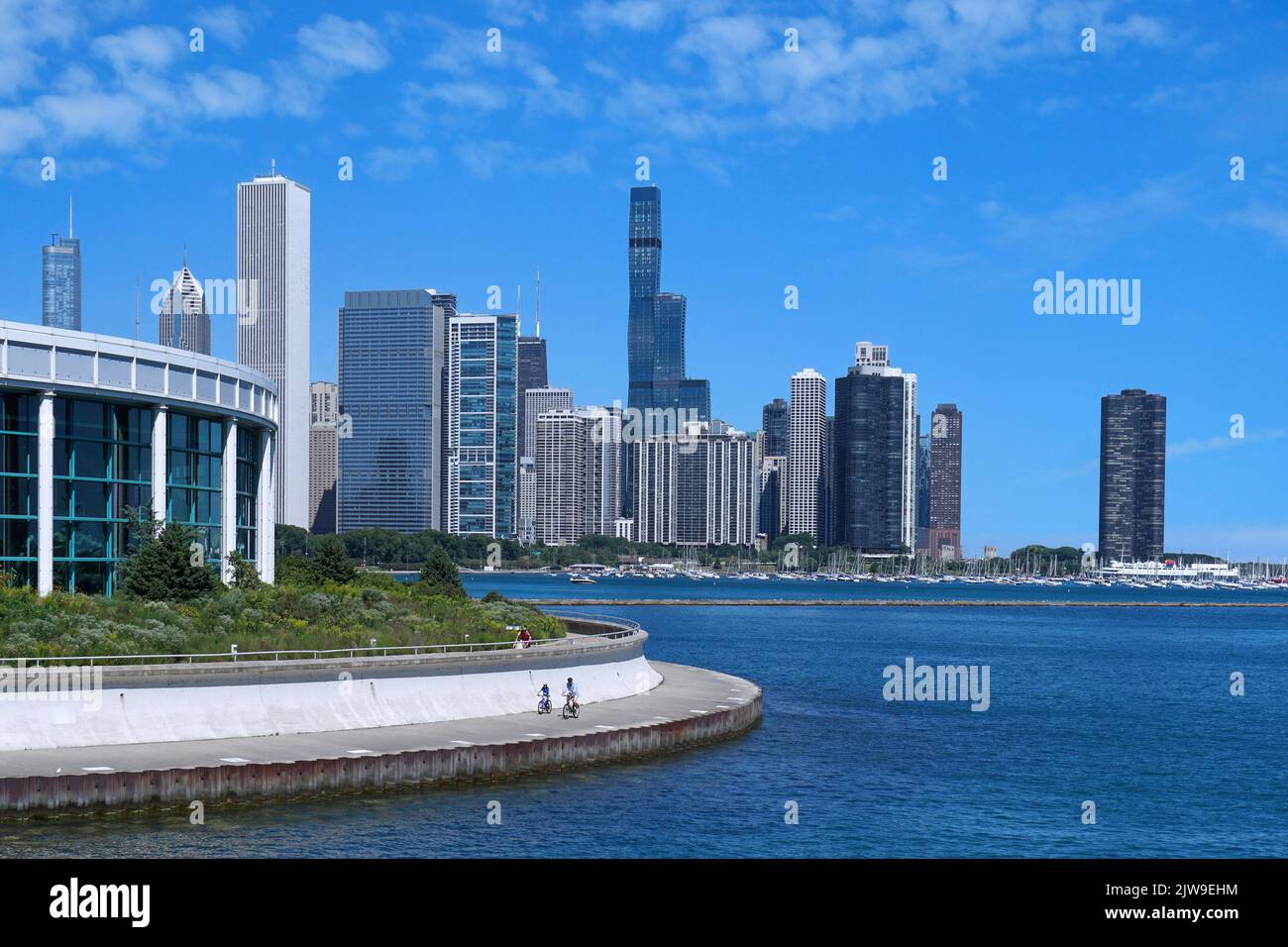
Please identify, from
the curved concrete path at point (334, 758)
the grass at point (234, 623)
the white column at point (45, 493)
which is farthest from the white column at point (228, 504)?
the curved concrete path at point (334, 758)

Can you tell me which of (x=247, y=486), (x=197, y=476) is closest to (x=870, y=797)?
(x=197, y=476)

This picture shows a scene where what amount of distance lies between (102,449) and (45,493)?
409cm

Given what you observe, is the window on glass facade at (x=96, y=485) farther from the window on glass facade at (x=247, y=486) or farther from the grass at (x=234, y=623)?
the window on glass facade at (x=247, y=486)

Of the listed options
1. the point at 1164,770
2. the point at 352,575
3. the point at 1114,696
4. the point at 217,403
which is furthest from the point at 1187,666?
the point at 217,403

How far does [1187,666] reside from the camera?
104625 millimetres

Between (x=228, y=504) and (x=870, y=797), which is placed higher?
(x=228, y=504)

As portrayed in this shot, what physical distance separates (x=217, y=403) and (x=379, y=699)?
24.9m

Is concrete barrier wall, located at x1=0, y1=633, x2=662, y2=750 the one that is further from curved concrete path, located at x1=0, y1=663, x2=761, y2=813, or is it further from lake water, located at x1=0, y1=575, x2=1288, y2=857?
lake water, located at x1=0, y1=575, x2=1288, y2=857

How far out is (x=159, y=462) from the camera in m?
58.2

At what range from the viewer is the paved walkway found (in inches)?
1341

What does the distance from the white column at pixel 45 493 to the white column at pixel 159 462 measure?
15.3 ft

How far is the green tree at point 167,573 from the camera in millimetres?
49688

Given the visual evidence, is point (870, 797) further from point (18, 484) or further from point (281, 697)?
point (18, 484)
